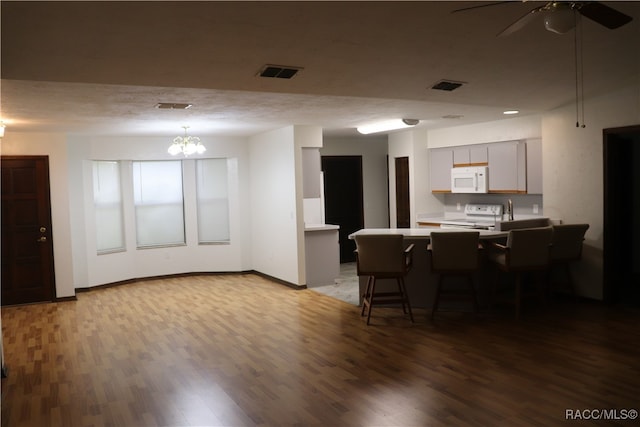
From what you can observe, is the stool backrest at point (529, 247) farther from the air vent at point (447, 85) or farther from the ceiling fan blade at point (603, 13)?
the ceiling fan blade at point (603, 13)

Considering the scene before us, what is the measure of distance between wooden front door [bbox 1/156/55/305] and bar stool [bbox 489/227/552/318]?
19.4ft

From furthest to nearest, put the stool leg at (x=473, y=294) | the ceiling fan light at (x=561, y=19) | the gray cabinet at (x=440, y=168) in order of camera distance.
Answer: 1. the gray cabinet at (x=440, y=168)
2. the stool leg at (x=473, y=294)
3. the ceiling fan light at (x=561, y=19)

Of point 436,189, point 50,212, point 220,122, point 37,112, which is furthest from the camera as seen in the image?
point 436,189

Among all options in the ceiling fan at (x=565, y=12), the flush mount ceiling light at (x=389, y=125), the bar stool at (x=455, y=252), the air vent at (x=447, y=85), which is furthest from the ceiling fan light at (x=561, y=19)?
the flush mount ceiling light at (x=389, y=125)

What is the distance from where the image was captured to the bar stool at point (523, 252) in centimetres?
540

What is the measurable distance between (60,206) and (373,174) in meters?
5.51

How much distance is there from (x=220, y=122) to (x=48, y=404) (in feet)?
13.1

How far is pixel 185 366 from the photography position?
4508 millimetres

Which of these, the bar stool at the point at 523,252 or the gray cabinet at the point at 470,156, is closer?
the bar stool at the point at 523,252

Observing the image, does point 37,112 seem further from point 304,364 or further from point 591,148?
point 591,148

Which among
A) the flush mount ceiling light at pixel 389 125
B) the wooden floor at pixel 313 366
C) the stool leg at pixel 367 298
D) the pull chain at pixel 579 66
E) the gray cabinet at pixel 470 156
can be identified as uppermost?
the pull chain at pixel 579 66

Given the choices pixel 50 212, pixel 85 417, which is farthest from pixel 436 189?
pixel 85 417

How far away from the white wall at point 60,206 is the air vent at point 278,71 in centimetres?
452

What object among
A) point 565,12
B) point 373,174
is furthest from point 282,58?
point 373,174
